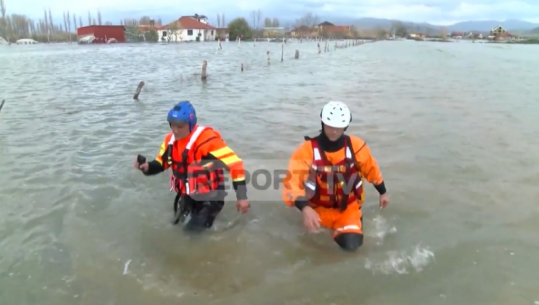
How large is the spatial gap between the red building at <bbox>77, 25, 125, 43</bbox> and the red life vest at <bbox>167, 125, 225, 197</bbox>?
108509 millimetres

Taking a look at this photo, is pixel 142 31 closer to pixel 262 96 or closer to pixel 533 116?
pixel 262 96

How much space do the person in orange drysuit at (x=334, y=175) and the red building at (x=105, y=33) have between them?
109321mm

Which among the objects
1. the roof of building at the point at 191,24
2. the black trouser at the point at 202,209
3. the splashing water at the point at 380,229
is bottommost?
Result: the splashing water at the point at 380,229

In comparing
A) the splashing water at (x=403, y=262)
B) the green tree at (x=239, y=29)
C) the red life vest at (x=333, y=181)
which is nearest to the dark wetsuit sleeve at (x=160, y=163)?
the red life vest at (x=333, y=181)

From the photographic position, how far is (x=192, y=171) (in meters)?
4.89

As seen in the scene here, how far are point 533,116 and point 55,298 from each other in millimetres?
14914

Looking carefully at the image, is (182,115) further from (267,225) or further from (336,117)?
(267,225)

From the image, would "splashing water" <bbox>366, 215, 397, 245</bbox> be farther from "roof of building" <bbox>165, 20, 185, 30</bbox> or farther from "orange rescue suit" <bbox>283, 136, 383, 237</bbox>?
"roof of building" <bbox>165, 20, 185, 30</bbox>

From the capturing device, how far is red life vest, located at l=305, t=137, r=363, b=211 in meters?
4.62

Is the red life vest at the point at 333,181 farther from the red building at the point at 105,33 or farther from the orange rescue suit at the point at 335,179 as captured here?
the red building at the point at 105,33

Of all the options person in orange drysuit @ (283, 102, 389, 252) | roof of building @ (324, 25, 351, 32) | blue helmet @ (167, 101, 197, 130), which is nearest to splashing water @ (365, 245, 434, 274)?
person in orange drysuit @ (283, 102, 389, 252)

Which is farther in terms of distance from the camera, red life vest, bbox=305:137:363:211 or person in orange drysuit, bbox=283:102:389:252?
red life vest, bbox=305:137:363:211

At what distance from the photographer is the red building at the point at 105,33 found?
336 ft

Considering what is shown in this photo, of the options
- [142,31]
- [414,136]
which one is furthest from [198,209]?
[142,31]
